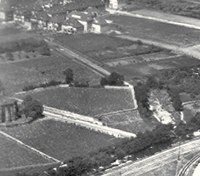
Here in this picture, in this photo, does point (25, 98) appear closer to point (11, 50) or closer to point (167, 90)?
point (167, 90)

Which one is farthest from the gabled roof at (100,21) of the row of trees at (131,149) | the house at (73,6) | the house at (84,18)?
the row of trees at (131,149)

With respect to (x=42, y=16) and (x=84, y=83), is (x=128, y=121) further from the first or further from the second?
(x=42, y=16)

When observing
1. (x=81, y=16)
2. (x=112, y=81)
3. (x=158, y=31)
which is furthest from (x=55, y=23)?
(x=112, y=81)

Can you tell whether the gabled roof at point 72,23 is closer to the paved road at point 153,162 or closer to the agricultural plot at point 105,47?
the agricultural plot at point 105,47

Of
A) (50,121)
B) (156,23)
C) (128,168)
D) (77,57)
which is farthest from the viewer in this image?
(156,23)

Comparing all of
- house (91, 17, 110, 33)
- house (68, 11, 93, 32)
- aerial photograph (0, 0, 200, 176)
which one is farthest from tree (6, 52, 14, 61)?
house (91, 17, 110, 33)

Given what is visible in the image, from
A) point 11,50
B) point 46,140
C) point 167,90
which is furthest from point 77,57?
point 46,140

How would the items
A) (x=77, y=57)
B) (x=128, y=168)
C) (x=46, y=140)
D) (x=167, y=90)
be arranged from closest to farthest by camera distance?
(x=128, y=168) → (x=46, y=140) → (x=167, y=90) → (x=77, y=57)
